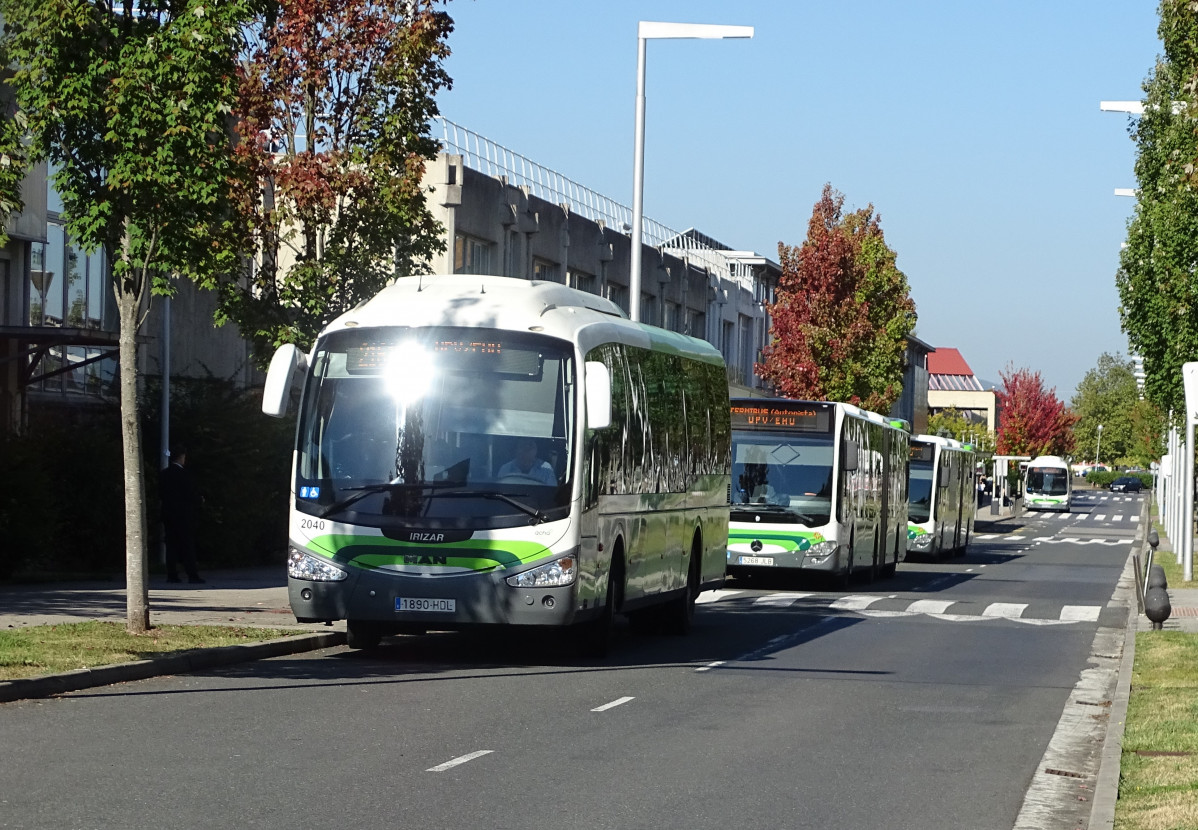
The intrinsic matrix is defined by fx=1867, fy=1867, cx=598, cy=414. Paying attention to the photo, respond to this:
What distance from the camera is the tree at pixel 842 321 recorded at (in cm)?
6219

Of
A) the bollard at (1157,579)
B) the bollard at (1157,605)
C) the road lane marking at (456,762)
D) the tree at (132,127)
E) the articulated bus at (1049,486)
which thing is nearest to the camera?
the road lane marking at (456,762)

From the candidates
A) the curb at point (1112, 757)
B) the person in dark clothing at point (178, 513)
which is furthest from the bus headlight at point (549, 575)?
the person in dark clothing at point (178, 513)

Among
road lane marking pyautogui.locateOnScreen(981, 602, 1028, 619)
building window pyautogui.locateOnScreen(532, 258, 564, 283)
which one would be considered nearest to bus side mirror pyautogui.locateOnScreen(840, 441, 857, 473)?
road lane marking pyautogui.locateOnScreen(981, 602, 1028, 619)

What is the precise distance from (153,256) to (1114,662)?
1002cm

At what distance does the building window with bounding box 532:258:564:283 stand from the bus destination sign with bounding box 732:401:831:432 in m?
18.6

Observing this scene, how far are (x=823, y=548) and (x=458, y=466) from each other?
13.4m

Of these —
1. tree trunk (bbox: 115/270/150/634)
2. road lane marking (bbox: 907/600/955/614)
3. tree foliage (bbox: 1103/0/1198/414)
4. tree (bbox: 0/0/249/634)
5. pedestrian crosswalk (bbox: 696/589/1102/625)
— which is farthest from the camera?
tree foliage (bbox: 1103/0/1198/414)

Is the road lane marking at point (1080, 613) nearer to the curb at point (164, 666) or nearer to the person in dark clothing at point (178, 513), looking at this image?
the curb at point (164, 666)

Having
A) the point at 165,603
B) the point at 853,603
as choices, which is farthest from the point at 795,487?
the point at 165,603

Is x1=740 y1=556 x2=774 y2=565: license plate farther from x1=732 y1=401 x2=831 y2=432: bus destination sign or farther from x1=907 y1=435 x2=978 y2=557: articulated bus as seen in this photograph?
x1=907 y1=435 x2=978 y2=557: articulated bus

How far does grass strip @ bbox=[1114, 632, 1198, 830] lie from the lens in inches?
345

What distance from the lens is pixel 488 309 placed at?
650 inches

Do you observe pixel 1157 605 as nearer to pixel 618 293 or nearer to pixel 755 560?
pixel 755 560

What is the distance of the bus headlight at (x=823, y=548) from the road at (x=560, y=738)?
316 inches
